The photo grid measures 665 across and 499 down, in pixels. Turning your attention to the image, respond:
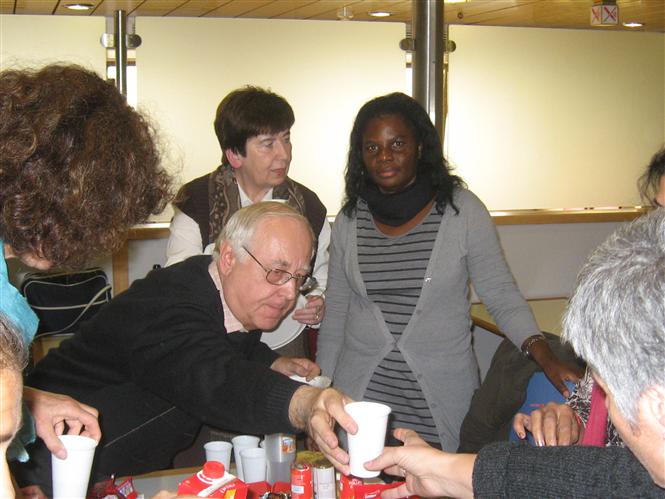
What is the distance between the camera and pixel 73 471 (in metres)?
1.44

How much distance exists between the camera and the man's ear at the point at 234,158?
2.97 meters

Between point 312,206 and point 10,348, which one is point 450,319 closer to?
point 312,206

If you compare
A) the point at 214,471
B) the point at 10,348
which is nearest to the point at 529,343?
the point at 214,471

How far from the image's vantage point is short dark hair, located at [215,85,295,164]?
2938 millimetres

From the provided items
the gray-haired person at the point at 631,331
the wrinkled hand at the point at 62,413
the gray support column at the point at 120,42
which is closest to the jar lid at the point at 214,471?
the wrinkled hand at the point at 62,413

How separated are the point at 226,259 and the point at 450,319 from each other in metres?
0.85

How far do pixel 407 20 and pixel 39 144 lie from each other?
329cm

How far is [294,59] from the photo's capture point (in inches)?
167

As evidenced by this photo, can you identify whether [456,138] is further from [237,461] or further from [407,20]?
→ [237,461]

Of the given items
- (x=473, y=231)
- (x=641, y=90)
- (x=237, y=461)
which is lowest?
(x=237, y=461)

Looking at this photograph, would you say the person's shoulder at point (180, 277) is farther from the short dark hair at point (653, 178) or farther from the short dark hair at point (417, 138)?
the short dark hair at point (653, 178)

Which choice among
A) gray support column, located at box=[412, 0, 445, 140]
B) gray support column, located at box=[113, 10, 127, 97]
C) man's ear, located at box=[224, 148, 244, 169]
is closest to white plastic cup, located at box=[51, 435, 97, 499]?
man's ear, located at box=[224, 148, 244, 169]

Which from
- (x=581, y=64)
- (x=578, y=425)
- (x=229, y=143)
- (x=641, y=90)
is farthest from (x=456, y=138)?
(x=578, y=425)

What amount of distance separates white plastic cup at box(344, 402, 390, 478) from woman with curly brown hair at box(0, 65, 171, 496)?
0.52 m
